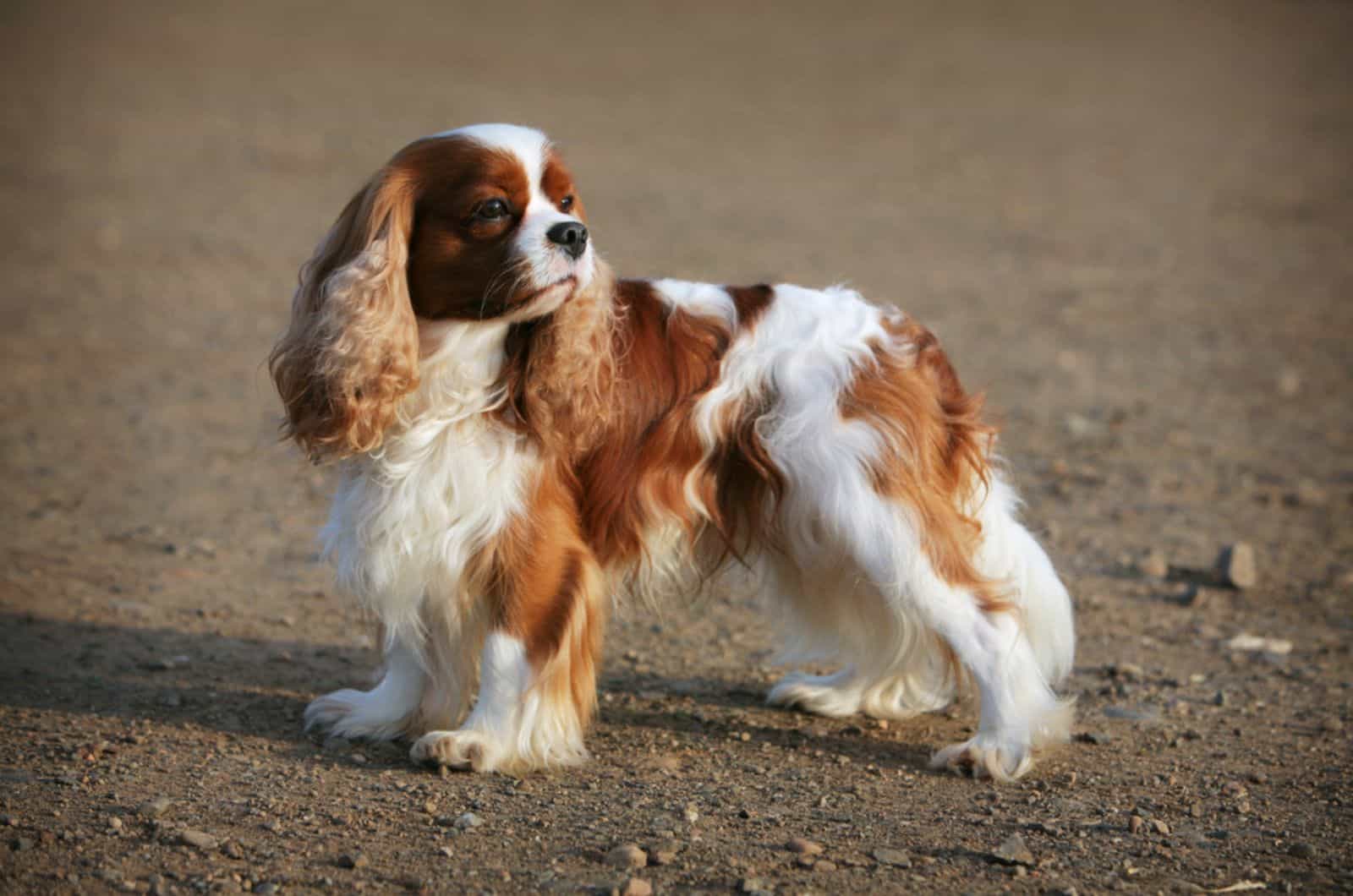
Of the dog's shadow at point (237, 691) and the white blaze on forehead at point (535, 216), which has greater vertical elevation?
the white blaze on forehead at point (535, 216)

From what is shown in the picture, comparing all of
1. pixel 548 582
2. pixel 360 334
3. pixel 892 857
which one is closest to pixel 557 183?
pixel 360 334

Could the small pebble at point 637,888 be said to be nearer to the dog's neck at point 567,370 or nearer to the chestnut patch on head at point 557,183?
the dog's neck at point 567,370

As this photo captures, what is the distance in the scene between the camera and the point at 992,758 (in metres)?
4.38

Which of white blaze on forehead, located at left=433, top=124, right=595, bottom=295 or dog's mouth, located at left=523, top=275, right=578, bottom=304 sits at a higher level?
white blaze on forehead, located at left=433, top=124, right=595, bottom=295

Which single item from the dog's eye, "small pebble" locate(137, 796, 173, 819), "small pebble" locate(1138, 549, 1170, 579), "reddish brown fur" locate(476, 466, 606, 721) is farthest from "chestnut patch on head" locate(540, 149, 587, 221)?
"small pebble" locate(1138, 549, 1170, 579)

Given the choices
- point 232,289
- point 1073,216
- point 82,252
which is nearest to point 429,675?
point 232,289

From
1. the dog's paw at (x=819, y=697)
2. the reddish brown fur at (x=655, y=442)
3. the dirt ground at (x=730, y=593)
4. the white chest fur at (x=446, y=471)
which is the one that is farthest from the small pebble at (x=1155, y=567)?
the white chest fur at (x=446, y=471)

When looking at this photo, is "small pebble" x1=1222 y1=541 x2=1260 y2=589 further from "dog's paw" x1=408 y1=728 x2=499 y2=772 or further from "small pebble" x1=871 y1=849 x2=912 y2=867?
"dog's paw" x1=408 y1=728 x2=499 y2=772

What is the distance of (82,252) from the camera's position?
12.2 meters

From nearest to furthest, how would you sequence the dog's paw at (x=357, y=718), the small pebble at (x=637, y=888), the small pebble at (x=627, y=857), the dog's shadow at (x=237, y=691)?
the small pebble at (x=637, y=888) → the small pebble at (x=627, y=857) → the dog's paw at (x=357, y=718) → the dog's shadow at (x=237, y=691)

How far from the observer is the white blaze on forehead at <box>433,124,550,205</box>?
4059mm

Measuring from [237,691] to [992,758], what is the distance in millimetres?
2416

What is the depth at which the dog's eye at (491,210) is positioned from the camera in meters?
4.02

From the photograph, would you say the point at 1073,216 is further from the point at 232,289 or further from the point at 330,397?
the point at 330,397
